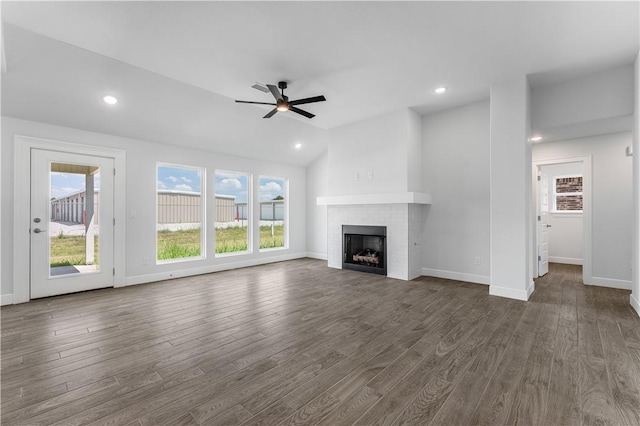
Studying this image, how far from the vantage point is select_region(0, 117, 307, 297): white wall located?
3854mm

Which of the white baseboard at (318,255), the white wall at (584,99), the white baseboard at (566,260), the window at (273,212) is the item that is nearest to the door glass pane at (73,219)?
the window at (273,212)

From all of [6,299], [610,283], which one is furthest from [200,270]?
[610,283]

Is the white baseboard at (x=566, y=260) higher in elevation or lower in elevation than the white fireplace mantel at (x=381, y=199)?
lower

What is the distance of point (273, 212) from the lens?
7.42 meters

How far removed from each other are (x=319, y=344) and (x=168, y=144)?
471 centimetres

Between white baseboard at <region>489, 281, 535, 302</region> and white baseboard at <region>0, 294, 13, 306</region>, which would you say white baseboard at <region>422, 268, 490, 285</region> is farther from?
white baseboard at <region>0, 294, 13, 306</region>

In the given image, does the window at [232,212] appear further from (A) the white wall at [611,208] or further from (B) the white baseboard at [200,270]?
(A) the white wall at [611,208]

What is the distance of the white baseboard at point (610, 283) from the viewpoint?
4.34 metres

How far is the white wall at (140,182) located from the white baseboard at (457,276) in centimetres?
360

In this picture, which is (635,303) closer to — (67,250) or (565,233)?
(565,233)

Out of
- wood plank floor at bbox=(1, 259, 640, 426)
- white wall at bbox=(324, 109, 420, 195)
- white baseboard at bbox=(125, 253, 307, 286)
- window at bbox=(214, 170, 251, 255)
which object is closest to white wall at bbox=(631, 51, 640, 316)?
wood plank floor at bbox=(1, 259, 640, 426)

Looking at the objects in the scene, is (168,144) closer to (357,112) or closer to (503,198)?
(357,112)

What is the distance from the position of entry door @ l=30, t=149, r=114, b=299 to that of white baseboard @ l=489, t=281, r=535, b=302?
6026 millimetres

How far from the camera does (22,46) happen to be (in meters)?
3.05
